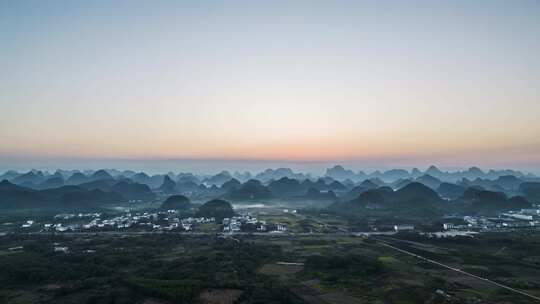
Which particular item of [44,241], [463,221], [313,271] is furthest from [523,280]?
[44,241]

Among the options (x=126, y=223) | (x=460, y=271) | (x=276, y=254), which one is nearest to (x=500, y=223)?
(x=460, y=271)

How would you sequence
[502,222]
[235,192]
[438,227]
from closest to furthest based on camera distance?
[438,227] < [502,222] < [235,192]

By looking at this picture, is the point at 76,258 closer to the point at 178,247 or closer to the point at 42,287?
the point at 42,287

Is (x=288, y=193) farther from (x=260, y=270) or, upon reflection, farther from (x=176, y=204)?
(x=260, y=270)

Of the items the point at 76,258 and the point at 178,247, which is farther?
the point at 178,247

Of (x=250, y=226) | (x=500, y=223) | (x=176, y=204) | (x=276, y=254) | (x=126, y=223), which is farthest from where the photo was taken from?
(x=176, y=204)

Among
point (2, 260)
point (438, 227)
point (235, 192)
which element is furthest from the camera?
point (235, 192)

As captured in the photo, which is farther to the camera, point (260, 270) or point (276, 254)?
Answer: point (276, 254)

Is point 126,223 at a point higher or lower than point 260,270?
lower

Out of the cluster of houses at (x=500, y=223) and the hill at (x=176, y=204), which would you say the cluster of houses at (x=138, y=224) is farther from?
the cluster of houses at (x=500, y=223)
